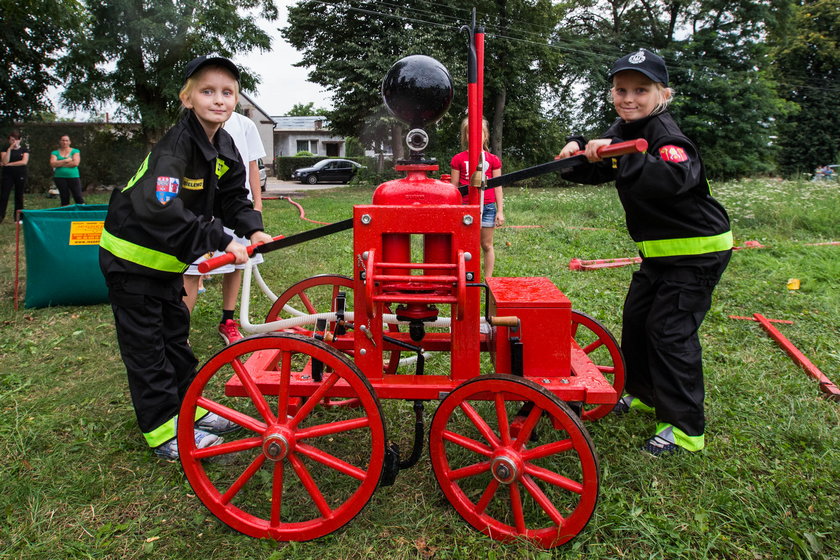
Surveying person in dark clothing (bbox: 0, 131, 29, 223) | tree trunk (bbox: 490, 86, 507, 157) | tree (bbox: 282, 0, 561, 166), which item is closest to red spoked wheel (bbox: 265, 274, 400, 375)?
person in dark clothing (bbox: 0, 131, 29, 223)

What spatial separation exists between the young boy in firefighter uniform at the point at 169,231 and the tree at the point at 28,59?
13493 millimetres

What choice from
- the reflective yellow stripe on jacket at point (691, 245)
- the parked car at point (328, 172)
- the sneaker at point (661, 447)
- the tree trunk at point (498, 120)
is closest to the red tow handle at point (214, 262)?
the reflective yellow stripe on jacket at point (691, 245)

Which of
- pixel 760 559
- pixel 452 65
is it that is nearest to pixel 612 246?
pixel 760 559

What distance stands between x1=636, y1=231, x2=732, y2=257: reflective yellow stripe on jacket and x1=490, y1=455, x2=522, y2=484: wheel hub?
4.18 ft

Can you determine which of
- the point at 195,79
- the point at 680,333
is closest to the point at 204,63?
the point at 195,79

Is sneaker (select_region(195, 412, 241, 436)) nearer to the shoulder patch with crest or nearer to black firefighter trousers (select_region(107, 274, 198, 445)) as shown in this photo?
black firefighter trousers (select_region(107, 274, 198, 445))

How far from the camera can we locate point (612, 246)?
7.58 meters

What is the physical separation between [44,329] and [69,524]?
2.74m

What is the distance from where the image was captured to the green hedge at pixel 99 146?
59.4 feet

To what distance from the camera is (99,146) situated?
19188 mm

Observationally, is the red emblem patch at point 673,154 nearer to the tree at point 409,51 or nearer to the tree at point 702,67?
the tree at point 409,51

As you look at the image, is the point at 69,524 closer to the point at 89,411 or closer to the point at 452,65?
the point at 89,411

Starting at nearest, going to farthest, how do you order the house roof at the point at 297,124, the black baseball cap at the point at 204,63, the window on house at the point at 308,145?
the black baseball cap at the point at 204,63 < the house roof at the point at 297,124 < the window on house at the point at 308,145

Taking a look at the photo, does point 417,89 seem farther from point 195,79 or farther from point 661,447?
point 661,447
